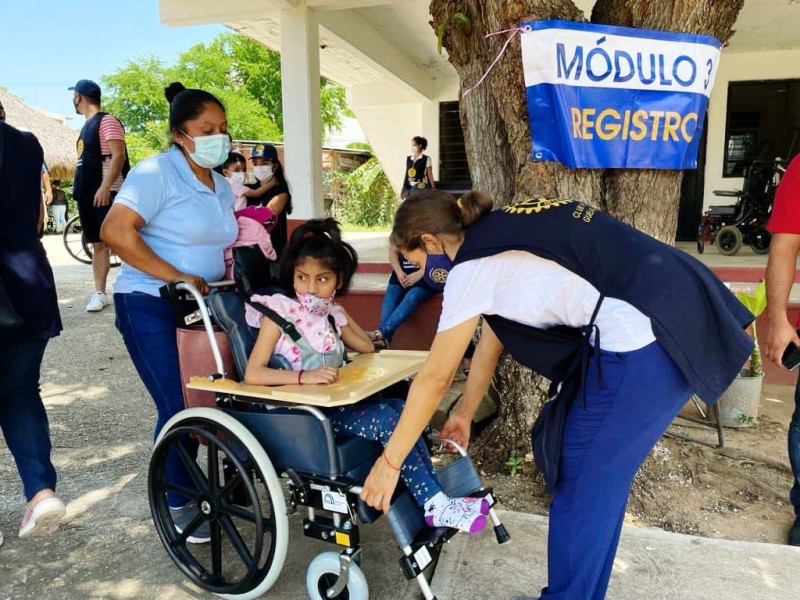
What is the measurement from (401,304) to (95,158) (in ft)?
9.32

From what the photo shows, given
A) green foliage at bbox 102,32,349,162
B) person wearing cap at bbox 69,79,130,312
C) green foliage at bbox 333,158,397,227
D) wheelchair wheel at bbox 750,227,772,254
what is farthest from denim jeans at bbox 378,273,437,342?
green foliage at bbox 102,32,349,162

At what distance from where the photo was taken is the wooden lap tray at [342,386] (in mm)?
2041

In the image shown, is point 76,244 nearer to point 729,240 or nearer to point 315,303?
point 729,240

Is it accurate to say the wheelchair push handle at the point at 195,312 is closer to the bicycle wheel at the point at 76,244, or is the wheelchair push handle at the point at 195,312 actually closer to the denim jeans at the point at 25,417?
the denim jeans at the point at 25,417

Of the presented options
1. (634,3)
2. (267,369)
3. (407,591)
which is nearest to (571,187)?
(634,3)

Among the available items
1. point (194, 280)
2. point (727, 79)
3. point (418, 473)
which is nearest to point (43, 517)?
point (194, 280)

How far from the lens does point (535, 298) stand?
5.67ft

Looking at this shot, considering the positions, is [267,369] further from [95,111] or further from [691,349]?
[95,111]

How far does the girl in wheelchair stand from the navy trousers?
335 mm

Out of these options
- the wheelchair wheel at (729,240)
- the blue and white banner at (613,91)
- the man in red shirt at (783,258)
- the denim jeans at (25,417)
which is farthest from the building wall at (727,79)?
the denim jeans at (25,417)

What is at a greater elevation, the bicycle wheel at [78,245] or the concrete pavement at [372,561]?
the bicycle wheel at [78,245]

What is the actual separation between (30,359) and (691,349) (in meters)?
2.45

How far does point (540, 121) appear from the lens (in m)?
2.82

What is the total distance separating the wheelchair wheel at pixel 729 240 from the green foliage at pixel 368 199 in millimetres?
12945
